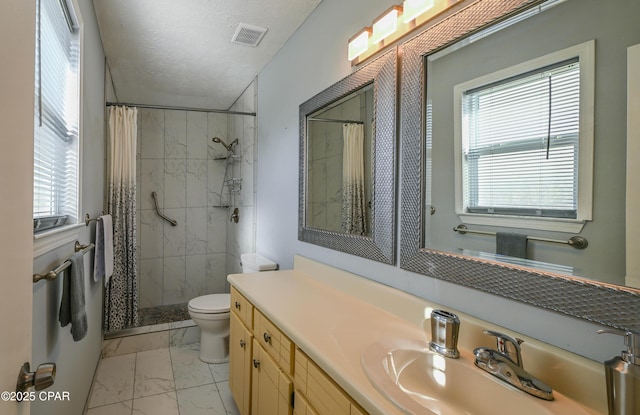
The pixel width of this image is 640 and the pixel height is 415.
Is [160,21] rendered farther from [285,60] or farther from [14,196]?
[14,196]

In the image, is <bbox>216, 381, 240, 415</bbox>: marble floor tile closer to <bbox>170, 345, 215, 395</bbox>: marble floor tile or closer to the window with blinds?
<bbox>170, 345, 215, 395</bbox>: marble floor tile

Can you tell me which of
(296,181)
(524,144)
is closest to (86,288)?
(296,181)

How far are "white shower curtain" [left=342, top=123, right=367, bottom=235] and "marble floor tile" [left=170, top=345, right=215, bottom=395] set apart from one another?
5.51ft

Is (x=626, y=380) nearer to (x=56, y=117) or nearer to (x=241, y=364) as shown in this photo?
(x=241, y=364)

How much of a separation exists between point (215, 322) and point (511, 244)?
2.32 metres

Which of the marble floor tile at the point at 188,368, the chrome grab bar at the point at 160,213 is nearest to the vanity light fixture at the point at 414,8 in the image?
the marble floor tile at the point at 188,368

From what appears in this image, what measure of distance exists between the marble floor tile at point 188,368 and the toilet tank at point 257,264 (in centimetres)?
82

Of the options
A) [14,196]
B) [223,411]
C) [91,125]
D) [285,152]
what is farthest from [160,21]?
[223,411]

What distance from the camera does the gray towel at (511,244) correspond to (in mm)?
940

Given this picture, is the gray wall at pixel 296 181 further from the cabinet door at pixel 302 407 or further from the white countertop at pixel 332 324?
the cabinet door at pixel 302 407

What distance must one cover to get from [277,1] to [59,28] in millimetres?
1125

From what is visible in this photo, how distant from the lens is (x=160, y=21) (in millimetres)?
2188

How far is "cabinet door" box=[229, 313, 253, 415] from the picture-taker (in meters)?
1.71

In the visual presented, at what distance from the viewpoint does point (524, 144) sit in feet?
3.15
